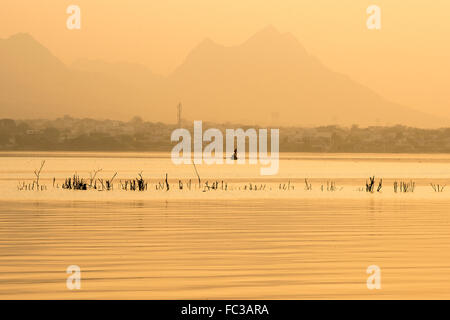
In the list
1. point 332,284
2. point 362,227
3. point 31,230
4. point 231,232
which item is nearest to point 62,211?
point 31,230

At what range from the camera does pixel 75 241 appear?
20078mm

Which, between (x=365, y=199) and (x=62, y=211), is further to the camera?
(x=365, y=199)

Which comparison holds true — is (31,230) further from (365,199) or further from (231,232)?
(365,199)

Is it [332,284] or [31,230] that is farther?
[31,230]

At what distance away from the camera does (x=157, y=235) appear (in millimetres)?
21672

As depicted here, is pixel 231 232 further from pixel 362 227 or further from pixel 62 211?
pixel 62 211

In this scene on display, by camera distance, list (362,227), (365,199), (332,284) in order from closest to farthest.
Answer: (332,284) → (362,227) → (365,199)
